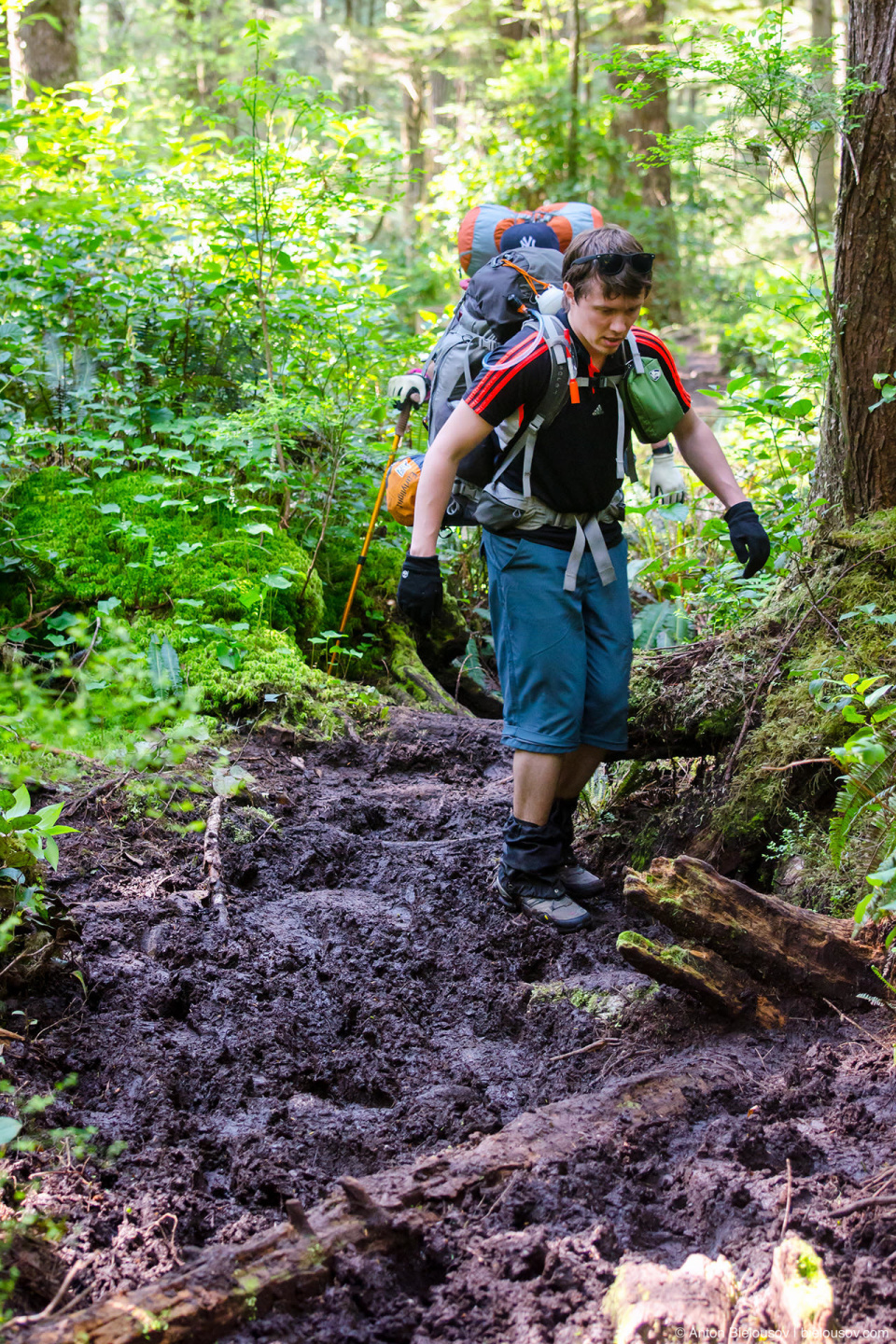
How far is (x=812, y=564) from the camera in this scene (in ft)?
13.1

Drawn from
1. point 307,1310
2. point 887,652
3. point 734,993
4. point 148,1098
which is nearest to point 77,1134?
point 148,1098

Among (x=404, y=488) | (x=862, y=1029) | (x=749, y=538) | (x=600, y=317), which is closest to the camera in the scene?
(x=862, y=1029)

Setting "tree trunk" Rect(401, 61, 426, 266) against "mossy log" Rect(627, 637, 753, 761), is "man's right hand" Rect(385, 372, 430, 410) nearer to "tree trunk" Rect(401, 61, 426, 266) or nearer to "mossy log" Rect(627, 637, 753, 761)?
"mossy log" Rect(627, 637, 753, 761)

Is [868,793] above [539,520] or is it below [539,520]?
below

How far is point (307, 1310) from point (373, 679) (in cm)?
507

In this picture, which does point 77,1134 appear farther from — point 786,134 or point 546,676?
point 786,134

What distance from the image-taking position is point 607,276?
128 inches

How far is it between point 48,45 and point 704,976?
12365 mm

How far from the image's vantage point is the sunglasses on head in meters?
3.21

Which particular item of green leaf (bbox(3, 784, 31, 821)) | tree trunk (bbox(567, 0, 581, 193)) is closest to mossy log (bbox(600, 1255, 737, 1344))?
green leaf (bbox(3, 784, 31, 821))

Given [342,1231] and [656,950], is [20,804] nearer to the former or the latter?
[342,1231]

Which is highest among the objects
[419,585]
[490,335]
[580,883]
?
[490,335]

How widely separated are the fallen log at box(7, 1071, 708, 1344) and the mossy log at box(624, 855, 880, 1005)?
45 cm

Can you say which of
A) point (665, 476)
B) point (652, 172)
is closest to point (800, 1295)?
point (665, 476)
